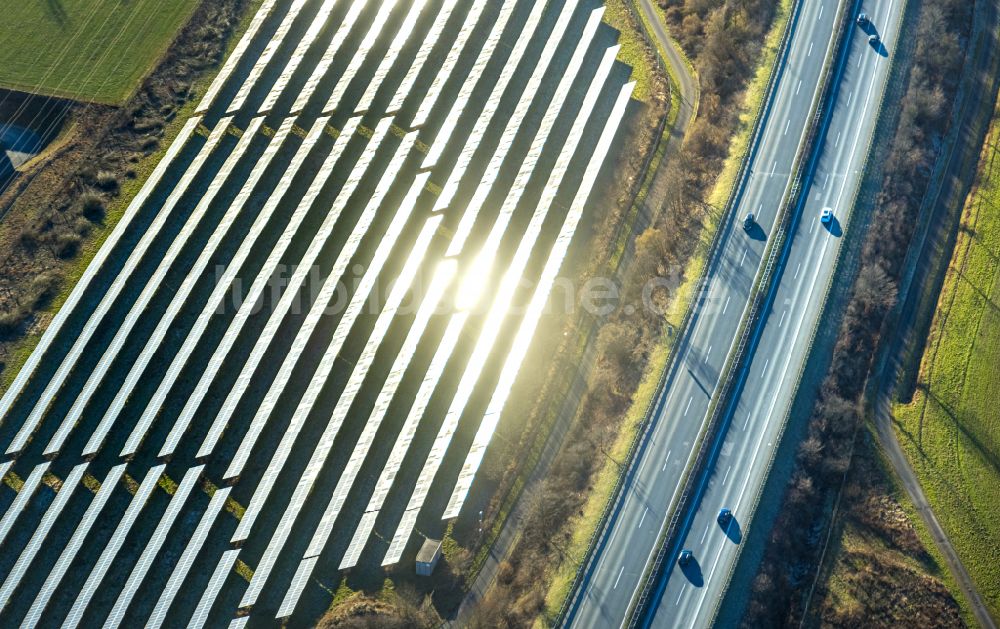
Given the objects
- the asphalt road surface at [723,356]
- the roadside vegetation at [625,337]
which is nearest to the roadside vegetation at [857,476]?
the asphalt road surface at [723,356]

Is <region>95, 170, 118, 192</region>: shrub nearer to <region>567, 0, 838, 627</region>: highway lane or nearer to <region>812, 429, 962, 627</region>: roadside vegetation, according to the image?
<region>567, 0, 838, 627</region>: highway lane

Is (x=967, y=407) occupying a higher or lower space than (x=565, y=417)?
higher

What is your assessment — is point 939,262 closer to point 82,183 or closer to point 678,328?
point 678,328

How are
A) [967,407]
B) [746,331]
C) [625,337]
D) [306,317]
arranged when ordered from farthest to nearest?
[306,317]
[625,337]
[967,407]
[746,331]

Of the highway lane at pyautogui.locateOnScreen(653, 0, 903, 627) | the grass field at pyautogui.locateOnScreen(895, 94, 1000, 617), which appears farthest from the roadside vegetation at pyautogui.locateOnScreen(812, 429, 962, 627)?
the highway lane at pyautogui.locateOnScreen(653, 0, 903, 627)

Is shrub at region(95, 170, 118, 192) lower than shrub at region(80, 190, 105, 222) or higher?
higher

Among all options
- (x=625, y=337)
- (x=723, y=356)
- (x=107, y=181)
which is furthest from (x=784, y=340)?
(x=107, y=181)

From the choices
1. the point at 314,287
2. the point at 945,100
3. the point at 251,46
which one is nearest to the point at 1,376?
the point at 314,287

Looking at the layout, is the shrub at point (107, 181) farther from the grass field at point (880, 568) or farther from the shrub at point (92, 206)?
the grass field at point (880, 568)
